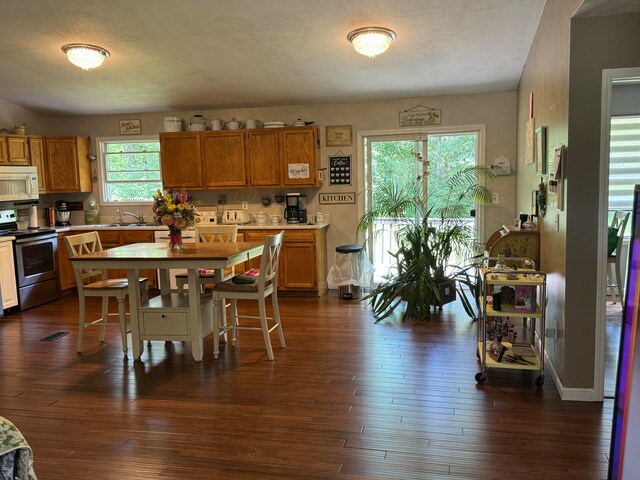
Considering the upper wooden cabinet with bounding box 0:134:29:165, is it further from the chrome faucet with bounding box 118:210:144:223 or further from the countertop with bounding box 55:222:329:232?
the chrome faucet with bounding box 118:210:144:223

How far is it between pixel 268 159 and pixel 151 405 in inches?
145

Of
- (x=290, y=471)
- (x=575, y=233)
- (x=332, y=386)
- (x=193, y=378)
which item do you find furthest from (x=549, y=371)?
(x=193, y=378)

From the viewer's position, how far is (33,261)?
19.6 ft

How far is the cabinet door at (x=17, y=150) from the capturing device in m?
6.11

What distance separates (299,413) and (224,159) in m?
4.04

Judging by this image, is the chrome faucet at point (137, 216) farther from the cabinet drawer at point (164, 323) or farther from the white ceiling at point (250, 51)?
the cabinet drawer at point (164, 323)

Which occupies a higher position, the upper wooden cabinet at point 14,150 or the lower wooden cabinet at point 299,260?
the upper wooden cabinet at point 14,150

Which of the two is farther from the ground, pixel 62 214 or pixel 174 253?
pixel 62 214

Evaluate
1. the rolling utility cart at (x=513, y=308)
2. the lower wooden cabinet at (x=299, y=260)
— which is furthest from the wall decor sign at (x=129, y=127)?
the rolling utility cart at (x=513, y=308)

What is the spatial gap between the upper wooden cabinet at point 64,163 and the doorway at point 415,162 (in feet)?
12.6

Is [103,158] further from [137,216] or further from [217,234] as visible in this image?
[217,234]

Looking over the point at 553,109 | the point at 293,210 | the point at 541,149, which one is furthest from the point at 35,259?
the point at 553,109

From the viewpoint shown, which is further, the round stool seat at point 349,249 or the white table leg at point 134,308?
the round stool seat at point 349,249

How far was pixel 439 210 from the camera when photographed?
5.48 meters
